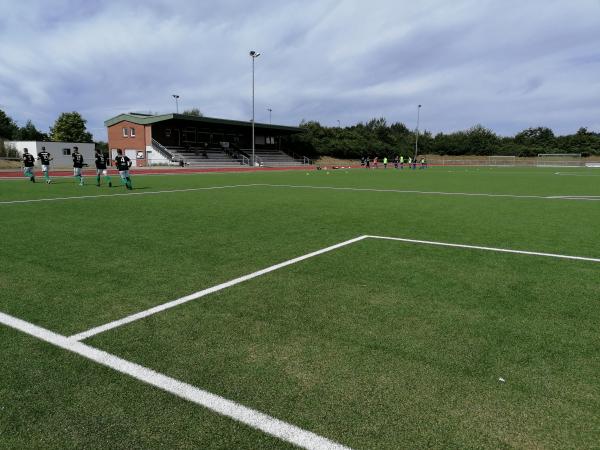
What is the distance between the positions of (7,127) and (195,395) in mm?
123452

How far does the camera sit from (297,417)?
260 centimetres

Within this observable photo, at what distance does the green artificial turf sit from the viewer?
254 cm

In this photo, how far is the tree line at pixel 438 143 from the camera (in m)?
83.1

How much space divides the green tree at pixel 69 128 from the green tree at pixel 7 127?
516 inches

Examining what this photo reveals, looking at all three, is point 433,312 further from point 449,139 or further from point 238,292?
point 449,139

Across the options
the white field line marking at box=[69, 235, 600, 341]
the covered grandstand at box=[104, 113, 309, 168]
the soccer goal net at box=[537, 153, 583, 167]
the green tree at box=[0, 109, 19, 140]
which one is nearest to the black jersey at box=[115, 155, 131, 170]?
the white field line marking at box=[69, 235, 600, 341]

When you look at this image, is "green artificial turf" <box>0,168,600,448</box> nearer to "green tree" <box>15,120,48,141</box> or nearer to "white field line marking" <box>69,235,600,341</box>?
"white field line marking" <box>69,235,600,341</box>

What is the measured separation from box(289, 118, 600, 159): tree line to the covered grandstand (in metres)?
11.4

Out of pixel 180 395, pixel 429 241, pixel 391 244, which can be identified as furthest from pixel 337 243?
pixel 180 395

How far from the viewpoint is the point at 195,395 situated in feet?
9.23

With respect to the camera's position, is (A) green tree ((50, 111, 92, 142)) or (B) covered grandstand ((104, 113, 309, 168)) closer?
(B) covered grandstand ((104, 113, 309, 168))

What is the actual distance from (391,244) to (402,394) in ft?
15.8

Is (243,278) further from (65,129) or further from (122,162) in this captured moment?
(65,129)

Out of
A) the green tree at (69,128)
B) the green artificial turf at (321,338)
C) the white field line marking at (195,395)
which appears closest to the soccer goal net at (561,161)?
the green artificial turf at (321,338)
